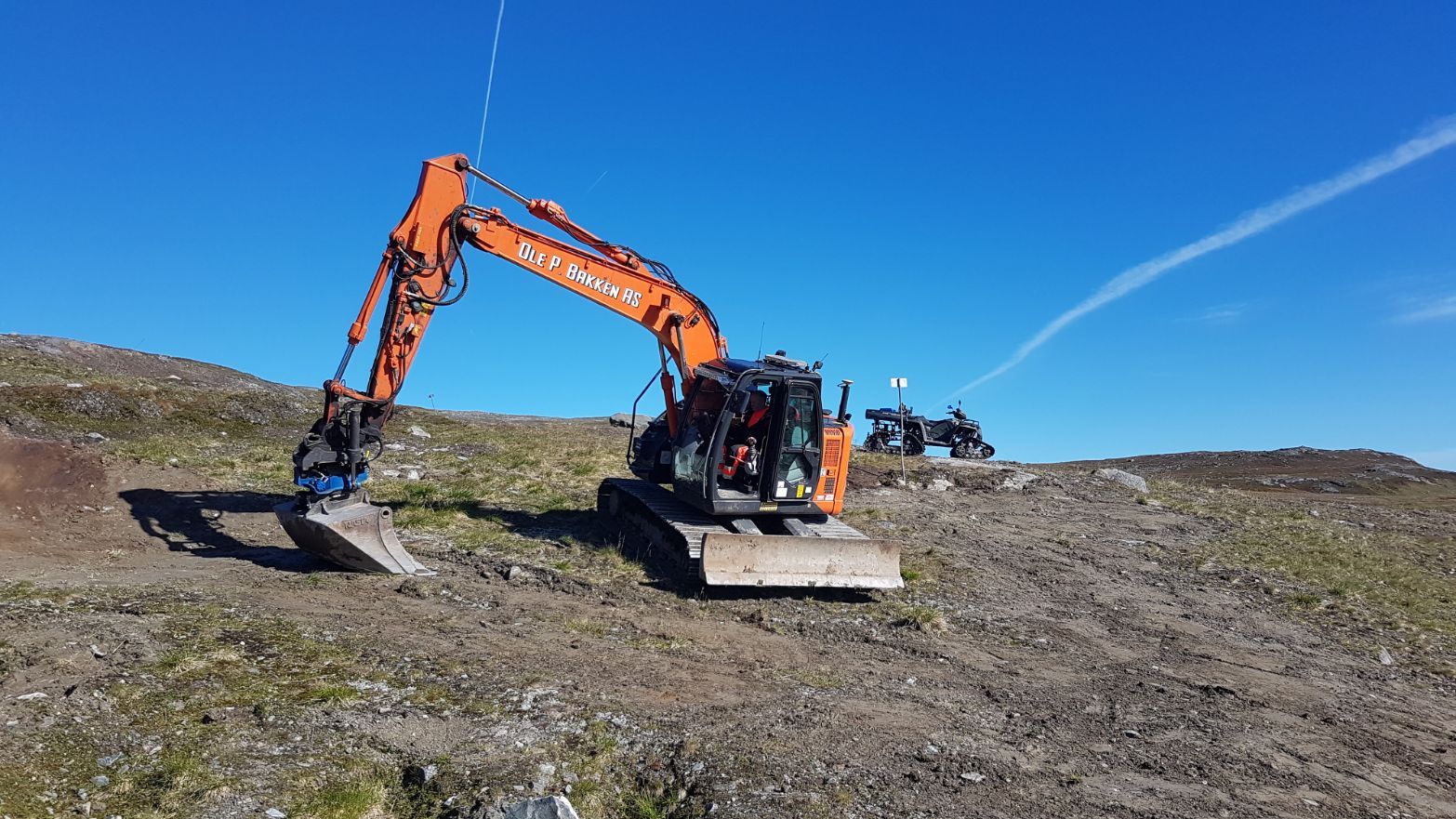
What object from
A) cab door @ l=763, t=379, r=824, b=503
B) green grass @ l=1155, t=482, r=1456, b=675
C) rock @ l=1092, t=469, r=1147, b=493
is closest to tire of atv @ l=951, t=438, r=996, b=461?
rock @ l=1092, t=469, r=1147, b=493

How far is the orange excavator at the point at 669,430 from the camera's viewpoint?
10.1 meters

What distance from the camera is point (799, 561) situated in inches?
404

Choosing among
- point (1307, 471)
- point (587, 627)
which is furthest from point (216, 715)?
point (1307, 471)

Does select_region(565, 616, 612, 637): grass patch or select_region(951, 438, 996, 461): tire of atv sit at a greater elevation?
select_region(951, 438, 996, 461): tire of atv

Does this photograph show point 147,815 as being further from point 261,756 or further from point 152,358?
point 152,358

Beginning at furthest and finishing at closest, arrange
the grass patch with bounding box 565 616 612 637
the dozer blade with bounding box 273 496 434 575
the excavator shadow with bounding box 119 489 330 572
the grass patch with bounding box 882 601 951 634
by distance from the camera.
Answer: the excavator shadow with bounding box 119 489 330 572 → the dozer blade with bounding box 273 496 434 575 → the grass patch with bounding box 882 601 951 634 → the grass patch with bounding box 565 616 612 637

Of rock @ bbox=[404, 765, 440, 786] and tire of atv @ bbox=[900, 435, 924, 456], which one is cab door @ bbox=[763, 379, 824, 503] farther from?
tire of atv @ bbox=[900, 435, 924, 456]

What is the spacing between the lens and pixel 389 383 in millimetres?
10766

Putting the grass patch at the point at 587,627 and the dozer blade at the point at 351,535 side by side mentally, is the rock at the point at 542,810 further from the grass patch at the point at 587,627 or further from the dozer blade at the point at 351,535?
the dozer blade at the point at 351,535

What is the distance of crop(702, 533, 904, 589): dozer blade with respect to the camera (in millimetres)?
9883

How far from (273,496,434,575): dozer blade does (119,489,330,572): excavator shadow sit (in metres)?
0.37

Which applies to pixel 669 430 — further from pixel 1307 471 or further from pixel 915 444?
pixel 1307 471

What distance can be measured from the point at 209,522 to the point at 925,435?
22.8 metres

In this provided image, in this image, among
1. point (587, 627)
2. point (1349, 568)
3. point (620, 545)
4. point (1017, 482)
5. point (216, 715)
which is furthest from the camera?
point (1017, 482)
